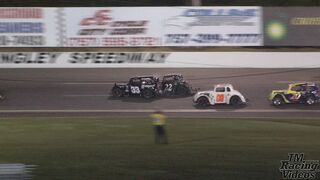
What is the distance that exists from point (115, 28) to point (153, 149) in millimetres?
23717

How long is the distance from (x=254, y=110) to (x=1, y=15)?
17745mm

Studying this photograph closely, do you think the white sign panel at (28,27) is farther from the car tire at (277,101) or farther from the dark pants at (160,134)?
the dark pants at (160,134)

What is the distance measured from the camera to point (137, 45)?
36.5 m

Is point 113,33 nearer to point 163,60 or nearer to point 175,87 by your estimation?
point 163,60

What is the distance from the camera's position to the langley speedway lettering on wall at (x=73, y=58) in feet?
115

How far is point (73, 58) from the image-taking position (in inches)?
1385

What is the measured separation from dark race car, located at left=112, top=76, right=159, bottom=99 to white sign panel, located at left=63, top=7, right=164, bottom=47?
6204 millimetres

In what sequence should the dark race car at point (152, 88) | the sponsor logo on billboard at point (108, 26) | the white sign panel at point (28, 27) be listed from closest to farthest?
the dark race car at point (152, 88), the white sign panel at point (28, 27), the sponsor logo on billboard at point (108, 26)

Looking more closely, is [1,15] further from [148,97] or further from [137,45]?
[148,97]

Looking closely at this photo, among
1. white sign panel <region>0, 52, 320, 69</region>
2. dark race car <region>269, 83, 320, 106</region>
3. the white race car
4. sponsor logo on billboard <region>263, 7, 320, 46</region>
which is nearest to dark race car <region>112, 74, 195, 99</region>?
the white race car

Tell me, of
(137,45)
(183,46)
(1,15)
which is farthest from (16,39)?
(183,46)

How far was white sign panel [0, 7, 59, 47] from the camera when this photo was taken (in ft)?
119

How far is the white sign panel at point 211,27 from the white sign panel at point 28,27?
24.2 ft

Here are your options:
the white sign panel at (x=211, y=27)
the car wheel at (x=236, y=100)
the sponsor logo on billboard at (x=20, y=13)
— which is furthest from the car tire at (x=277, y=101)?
the sponsor logo on billboard at (x=20, y=13)
